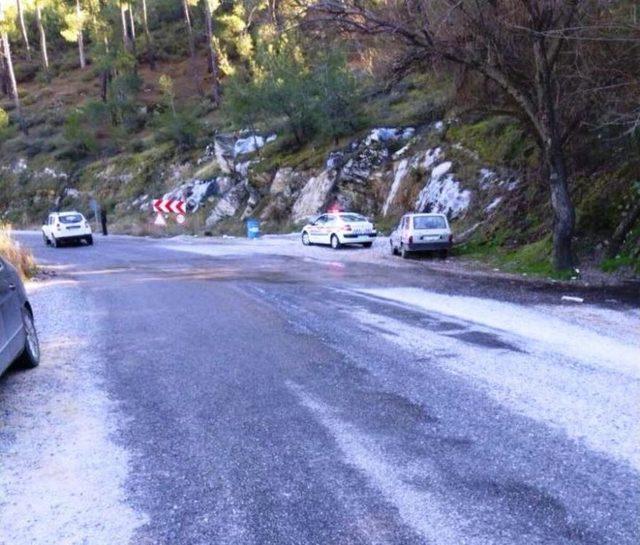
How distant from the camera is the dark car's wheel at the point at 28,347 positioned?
24.7 feet

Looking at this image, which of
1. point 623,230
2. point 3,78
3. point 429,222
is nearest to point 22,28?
point 3,78

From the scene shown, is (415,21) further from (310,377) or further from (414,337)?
(310,377)

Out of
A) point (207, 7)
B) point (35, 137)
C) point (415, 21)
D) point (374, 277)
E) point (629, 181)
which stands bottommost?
point (374, 277)

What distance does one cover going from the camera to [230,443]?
205 inches

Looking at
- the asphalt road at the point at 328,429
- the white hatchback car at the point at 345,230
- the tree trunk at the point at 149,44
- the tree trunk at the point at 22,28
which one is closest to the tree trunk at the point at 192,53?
the tree trunk at the point at 149,44

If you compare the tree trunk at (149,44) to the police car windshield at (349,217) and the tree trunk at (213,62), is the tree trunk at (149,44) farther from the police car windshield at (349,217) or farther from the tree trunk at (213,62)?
the police car windshield at (349,217)

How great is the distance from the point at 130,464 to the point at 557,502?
115 inches

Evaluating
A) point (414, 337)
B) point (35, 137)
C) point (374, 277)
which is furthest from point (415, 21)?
point (35, 137)

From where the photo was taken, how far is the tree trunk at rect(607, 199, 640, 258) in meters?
16.1

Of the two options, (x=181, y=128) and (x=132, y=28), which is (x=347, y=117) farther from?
(x=132, y=28)

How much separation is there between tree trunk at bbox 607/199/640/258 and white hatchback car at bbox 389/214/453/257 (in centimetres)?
638

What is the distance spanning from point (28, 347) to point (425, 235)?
15831mm

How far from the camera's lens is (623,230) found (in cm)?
1619

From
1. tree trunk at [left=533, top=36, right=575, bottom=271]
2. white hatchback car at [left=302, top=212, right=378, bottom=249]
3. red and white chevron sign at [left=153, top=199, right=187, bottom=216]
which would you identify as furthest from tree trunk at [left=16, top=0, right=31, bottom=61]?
tree trunk at [left=533, top=36, right=575, bottom=271]
